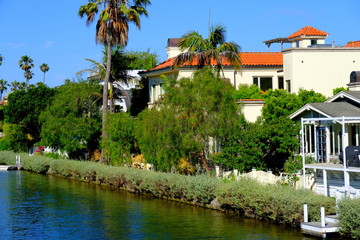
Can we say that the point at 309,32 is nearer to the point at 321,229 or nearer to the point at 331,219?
the point at 331,219

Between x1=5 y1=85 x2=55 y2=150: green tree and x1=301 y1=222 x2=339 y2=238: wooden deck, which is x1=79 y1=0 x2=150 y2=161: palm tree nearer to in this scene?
x1=5 y1=85 x2=55 y2=150: green tree

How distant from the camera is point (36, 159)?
56875mm

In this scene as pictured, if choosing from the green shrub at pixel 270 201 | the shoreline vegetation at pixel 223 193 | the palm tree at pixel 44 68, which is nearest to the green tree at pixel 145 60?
the palm tree at pixel 44 68

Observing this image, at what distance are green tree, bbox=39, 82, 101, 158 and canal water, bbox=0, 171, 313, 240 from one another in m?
12.0

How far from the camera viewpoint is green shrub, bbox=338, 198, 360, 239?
20516 mm

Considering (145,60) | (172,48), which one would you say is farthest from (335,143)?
(145,60)

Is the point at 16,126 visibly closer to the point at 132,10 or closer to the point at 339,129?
the point at 132,10

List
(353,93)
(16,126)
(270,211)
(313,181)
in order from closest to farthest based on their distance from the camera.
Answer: (270,211) < (313,181) < (353,93) < (16,126)

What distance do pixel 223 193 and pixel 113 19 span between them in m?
25.3

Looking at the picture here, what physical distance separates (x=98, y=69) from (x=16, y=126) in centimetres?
1800

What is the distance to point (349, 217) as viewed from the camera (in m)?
20.9

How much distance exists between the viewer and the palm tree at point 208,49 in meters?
37.8

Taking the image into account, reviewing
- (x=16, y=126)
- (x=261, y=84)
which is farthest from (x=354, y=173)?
(x=16, y=126)

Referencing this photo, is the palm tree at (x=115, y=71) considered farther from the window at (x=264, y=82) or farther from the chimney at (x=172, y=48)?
the window at (x=264, y=82)
